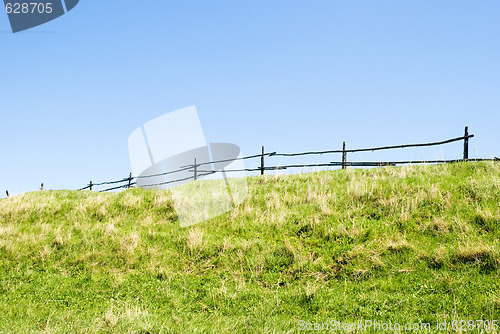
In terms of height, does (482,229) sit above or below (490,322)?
above

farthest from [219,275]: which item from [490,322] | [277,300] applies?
[490,322]

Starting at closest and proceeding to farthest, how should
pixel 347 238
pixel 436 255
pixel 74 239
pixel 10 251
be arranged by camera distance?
pixel 436 255
pixel 347 238
pixel 10 251
pixel 74 239

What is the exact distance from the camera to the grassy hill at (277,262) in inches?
240

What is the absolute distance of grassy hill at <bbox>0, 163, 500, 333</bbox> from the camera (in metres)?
6.10

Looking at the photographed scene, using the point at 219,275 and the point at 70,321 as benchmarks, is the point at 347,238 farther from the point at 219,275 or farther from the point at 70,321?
the point at 70,321

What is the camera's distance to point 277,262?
8.16 m

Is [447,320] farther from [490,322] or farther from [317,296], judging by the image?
[317,296]

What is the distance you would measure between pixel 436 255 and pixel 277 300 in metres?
3.28

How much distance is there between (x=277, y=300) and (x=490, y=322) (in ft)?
10.6

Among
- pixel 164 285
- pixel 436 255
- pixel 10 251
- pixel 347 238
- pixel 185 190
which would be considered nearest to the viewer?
pixel 436 255

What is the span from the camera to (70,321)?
21.0ft

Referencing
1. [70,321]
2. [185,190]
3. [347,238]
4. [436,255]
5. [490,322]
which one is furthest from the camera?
[185,190]

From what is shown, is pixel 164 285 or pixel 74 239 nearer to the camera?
pixel 164 285

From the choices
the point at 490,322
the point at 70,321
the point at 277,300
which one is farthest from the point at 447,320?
the point at 70,321
